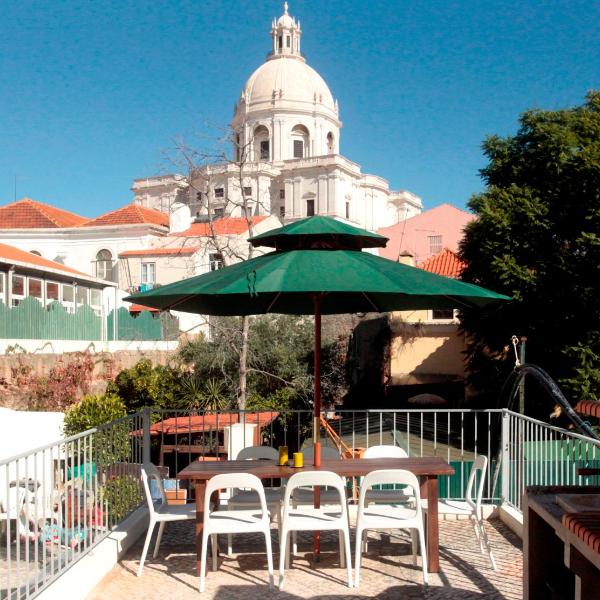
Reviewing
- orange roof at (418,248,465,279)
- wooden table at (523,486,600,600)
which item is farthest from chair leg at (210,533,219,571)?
orange roof at (418,248,465,279)

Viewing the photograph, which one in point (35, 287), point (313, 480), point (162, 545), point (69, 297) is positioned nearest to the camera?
point (313, 480)

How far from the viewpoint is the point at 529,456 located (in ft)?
23.2

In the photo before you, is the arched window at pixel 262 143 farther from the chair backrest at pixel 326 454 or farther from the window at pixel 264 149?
the chair backrest at pixel 326 454

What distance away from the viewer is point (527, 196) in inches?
872

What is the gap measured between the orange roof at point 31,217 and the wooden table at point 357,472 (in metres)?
56.0

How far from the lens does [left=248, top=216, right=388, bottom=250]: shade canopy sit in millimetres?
5738

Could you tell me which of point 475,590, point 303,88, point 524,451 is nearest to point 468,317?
point 524,451

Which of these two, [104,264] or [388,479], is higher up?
[104,264]

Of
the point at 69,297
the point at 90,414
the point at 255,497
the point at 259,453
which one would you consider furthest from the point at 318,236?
the point at 69,297

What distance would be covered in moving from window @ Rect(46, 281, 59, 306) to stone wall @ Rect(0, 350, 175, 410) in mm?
3693

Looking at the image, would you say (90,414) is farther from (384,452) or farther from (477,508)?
(477,508)

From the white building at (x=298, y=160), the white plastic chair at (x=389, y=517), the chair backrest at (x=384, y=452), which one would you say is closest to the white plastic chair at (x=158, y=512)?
the white plastic chair at (x=389, y=517)

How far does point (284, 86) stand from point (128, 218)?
28.5m

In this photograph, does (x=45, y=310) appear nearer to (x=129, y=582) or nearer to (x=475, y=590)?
(x=129, y=582)
